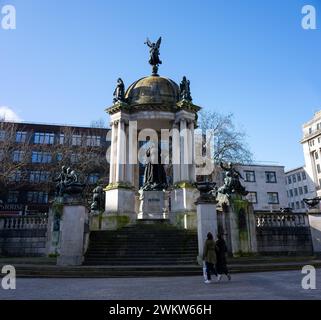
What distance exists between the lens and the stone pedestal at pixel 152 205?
71.0 feet

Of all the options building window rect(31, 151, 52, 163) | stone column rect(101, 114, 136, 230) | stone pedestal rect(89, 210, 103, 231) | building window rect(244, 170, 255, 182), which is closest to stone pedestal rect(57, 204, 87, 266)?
stone column rect(101, 114, 136, 230)

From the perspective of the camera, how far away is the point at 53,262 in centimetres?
1418

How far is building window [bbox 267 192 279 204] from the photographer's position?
63.5 meters

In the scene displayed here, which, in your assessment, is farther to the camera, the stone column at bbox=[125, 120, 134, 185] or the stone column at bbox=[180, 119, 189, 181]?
the stone column at bbox=[125, 120, 134, 185]

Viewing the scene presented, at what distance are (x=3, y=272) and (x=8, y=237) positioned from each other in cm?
753

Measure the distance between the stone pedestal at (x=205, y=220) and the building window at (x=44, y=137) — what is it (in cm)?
4955

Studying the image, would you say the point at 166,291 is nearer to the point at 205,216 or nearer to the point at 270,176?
the point at 205,216

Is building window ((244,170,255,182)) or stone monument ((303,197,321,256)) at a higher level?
building window ((244,170,255,182))

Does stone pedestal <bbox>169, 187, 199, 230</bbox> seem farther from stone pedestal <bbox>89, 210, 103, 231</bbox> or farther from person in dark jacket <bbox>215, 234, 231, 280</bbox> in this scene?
person in dark jacket <bbox>215, 234, 231, 280</bbox>

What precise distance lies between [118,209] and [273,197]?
51572mm

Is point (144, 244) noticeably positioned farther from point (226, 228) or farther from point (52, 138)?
point (52, 138)

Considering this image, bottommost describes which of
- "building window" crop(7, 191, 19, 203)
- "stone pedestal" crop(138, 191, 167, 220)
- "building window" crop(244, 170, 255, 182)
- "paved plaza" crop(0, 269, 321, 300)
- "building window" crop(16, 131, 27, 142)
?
"paved plaza" crop(0, 269, 321, 300)

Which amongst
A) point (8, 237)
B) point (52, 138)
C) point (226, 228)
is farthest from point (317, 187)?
point (8, 237)

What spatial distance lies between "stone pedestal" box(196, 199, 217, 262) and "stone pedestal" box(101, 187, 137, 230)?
697 centimetres
